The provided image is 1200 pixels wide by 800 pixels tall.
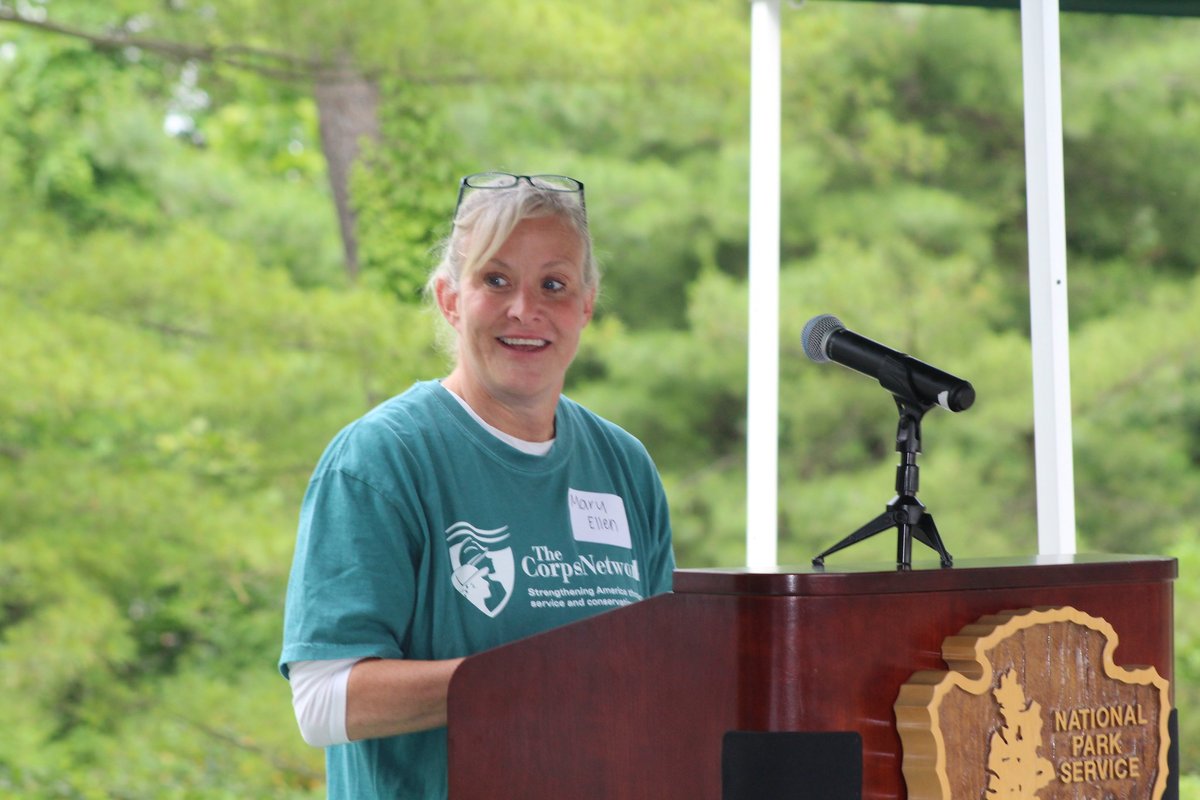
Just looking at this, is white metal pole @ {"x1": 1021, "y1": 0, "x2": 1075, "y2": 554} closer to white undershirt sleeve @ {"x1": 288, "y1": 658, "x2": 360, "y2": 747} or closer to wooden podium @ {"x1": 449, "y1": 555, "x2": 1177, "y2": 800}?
wooden podium @ {"x1": 449, "y1": 555, "x2": 1177, "y2": 800}

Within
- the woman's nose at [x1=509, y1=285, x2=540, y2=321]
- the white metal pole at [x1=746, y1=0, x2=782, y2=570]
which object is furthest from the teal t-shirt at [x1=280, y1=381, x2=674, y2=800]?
the white metal pole at [x1=746, y1=0, x2=782, y2=570]

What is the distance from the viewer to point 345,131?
7125 millimetres

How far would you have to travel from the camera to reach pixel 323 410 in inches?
251

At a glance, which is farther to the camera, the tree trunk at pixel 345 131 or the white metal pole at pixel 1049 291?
the tree trunk at pixel 345 131

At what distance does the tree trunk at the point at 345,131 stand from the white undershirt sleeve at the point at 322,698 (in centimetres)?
574

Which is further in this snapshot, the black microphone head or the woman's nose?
the woman's nose

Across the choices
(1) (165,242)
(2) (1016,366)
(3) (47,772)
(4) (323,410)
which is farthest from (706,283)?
(3) (47,772)

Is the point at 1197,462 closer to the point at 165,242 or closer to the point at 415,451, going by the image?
the point at 165,242

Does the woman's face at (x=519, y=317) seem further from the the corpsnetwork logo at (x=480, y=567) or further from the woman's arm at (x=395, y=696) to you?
the woman's arm at (x=395, y=696)

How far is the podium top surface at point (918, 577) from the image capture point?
1.16 meters

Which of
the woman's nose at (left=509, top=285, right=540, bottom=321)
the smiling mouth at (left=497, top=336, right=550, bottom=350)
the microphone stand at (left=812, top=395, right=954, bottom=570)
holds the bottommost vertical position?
the microphone stand at (left=812, top=395, right=954, bottom=570)

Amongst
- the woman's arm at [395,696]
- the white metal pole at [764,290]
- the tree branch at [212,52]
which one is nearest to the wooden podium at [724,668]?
the woman's arm at [395,696]

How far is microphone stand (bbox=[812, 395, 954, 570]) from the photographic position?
1322 mm

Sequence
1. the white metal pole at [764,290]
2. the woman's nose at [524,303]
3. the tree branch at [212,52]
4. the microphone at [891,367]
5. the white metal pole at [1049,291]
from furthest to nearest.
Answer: the tree branch at [212,52]
the white metal pole at [764,290]
the white metal pole at [1049,291]
the woman's nose at [524,303]
the microphone at [891,367]
